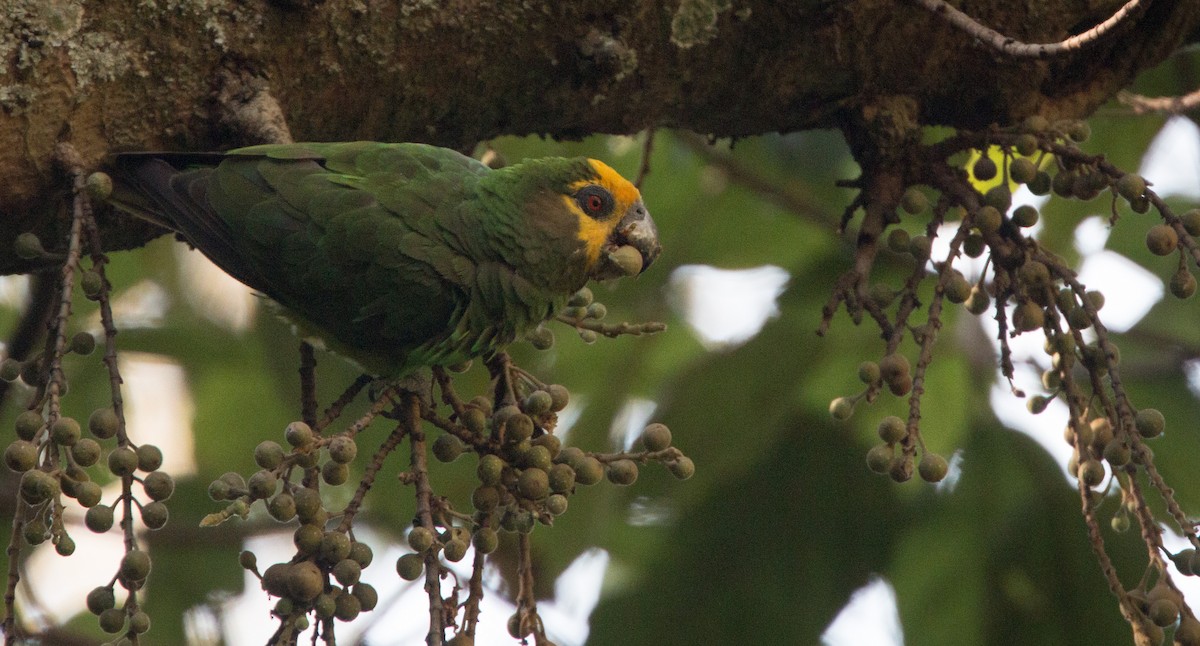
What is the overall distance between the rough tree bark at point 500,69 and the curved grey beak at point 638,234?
229mm

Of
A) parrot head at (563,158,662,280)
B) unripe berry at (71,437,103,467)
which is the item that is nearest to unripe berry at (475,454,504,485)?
unripe berry at (71,437,103,467)

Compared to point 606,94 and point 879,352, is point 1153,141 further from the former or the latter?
point 606,94

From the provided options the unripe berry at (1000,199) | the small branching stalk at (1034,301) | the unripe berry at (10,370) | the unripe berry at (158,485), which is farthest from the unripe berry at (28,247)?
the unripe berry at (1000,199)

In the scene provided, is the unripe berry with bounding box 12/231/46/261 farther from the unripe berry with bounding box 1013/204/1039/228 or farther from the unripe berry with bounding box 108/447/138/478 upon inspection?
the unripe berry with bounding box 1013/204/1039/228

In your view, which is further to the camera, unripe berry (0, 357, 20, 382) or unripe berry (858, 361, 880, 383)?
unripe berry (858, 361, 880, 383)

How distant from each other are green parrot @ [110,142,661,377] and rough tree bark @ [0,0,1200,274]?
0.08m

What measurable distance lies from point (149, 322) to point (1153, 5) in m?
2.83

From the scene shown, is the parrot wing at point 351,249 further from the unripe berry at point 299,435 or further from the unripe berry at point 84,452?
the unripe berry at point 84,452

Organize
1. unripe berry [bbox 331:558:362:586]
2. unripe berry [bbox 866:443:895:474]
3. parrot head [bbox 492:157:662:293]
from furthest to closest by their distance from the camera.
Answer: parrot head [bbox 492:157:662:293] < unripe berry [bbox 866:443:895:474] < unripe berry [bbox 331:558:362:586]

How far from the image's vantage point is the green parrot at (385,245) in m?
2.15

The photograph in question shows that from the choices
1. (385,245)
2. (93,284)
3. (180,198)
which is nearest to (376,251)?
(385,245)

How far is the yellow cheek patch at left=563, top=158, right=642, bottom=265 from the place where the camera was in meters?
2.40

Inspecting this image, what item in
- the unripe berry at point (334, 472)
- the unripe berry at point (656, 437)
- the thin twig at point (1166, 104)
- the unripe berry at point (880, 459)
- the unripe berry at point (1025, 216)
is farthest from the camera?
the thin twig at point (1166, 104)

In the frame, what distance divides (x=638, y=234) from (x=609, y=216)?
75 millimetres
